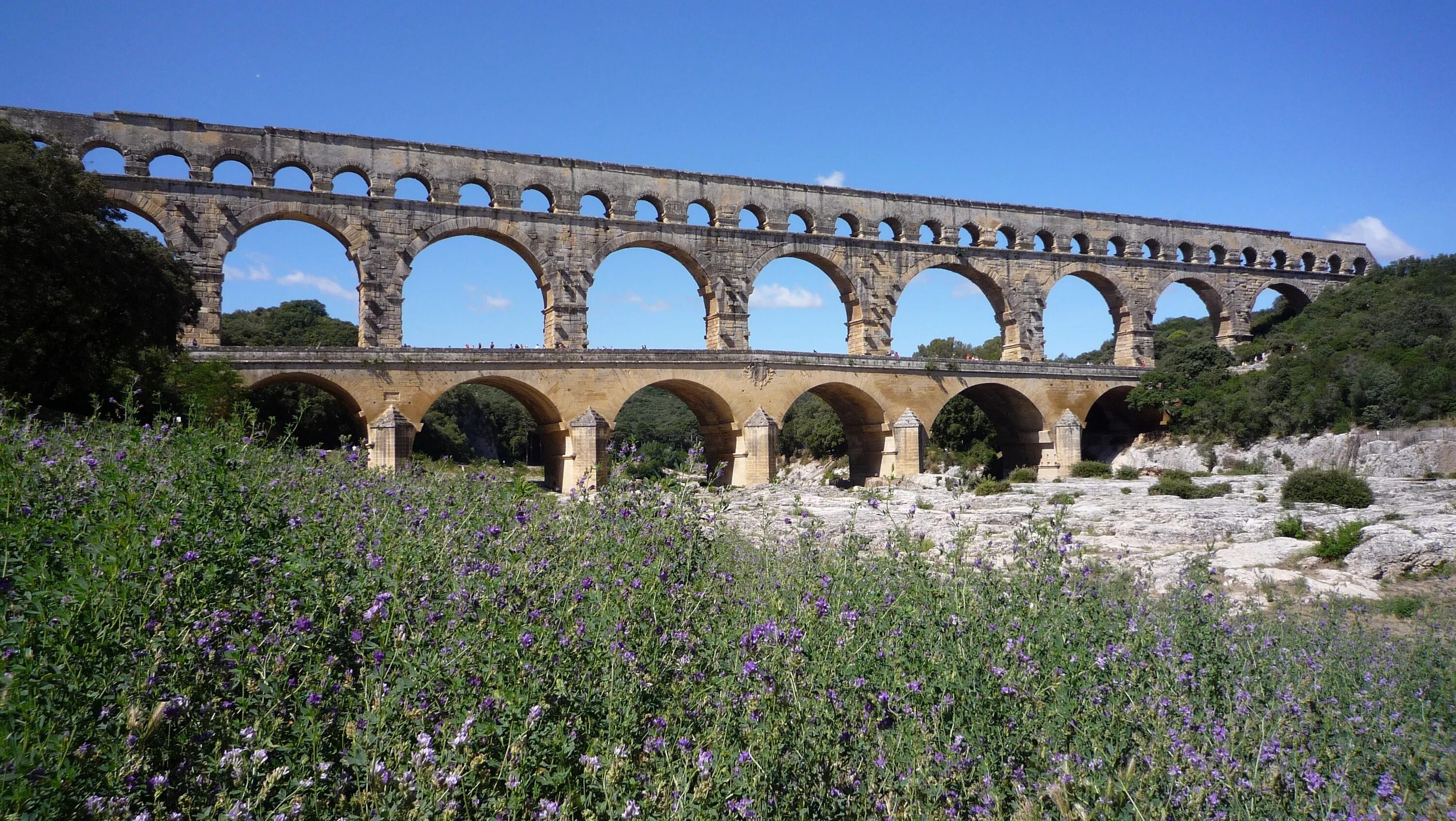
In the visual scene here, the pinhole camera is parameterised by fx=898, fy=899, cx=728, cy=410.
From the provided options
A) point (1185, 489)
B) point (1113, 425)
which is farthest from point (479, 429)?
point (1185, 489)

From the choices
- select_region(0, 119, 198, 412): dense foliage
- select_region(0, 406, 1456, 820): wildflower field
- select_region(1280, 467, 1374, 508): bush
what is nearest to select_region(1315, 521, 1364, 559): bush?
select_region(1280, 467, 1374, 508): bush

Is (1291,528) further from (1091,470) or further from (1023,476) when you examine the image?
(1091,470)

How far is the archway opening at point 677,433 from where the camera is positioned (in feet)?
18.7

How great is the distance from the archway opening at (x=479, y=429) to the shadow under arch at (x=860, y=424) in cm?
1142

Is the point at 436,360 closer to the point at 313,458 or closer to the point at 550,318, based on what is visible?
the point at 550,318

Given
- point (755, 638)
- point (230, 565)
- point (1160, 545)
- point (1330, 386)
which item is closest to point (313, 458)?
point (230, 565)

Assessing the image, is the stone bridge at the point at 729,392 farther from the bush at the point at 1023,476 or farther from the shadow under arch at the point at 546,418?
the bush at the point at 1023,476

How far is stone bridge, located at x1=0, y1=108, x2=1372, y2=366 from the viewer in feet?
76.6

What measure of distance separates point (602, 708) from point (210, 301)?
24.1 m

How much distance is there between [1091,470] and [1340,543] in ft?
57.1

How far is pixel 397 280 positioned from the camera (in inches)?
992

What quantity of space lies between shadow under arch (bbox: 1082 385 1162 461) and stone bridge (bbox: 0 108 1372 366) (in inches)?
85.8

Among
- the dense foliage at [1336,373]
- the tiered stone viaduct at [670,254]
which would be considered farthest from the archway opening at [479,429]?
the dense foliage at [1336,373]

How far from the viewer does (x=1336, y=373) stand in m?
27.2
